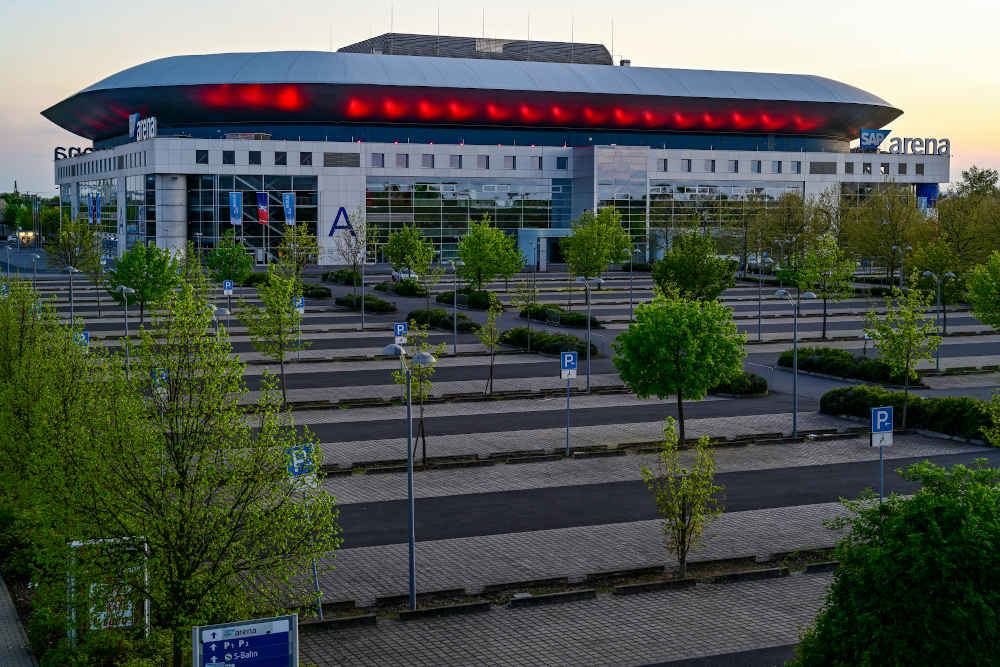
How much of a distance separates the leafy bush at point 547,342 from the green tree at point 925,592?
39.5 m

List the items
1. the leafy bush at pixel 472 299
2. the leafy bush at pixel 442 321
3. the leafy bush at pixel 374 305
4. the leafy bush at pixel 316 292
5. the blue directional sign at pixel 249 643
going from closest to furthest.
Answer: the blue directional sign at pixel 249 643 < the leafy bush at pixel 442 321 < the leafy bush at pixel 374 305 < the leafy bush at pixel 472 299 < the leafy bush at pixel 316 292

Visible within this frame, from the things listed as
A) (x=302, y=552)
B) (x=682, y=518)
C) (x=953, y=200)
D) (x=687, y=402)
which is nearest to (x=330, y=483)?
(x=682, y=518)

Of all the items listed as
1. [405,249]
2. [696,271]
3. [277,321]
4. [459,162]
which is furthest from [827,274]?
[459,162]

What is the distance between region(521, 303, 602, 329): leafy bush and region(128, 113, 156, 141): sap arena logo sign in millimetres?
56306

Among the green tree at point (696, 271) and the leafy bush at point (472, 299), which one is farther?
the leafy bush at point (472, 299)

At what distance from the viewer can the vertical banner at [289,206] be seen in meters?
109

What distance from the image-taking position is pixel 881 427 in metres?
27.3

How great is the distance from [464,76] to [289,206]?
24.1 m

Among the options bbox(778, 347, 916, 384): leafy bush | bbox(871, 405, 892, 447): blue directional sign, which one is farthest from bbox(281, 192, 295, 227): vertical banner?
bbox(871, 405, 892, 447): blue directional sign

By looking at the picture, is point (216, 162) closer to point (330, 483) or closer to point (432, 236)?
point (432, 236)

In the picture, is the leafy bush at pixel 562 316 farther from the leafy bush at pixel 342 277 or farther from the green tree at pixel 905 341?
the green tree at pixel 905 341

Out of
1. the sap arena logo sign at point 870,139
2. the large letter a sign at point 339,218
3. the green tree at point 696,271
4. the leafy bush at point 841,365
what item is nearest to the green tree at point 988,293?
the leafy bush at point 841,365

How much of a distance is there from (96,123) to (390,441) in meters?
105

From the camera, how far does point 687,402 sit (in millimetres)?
43594
